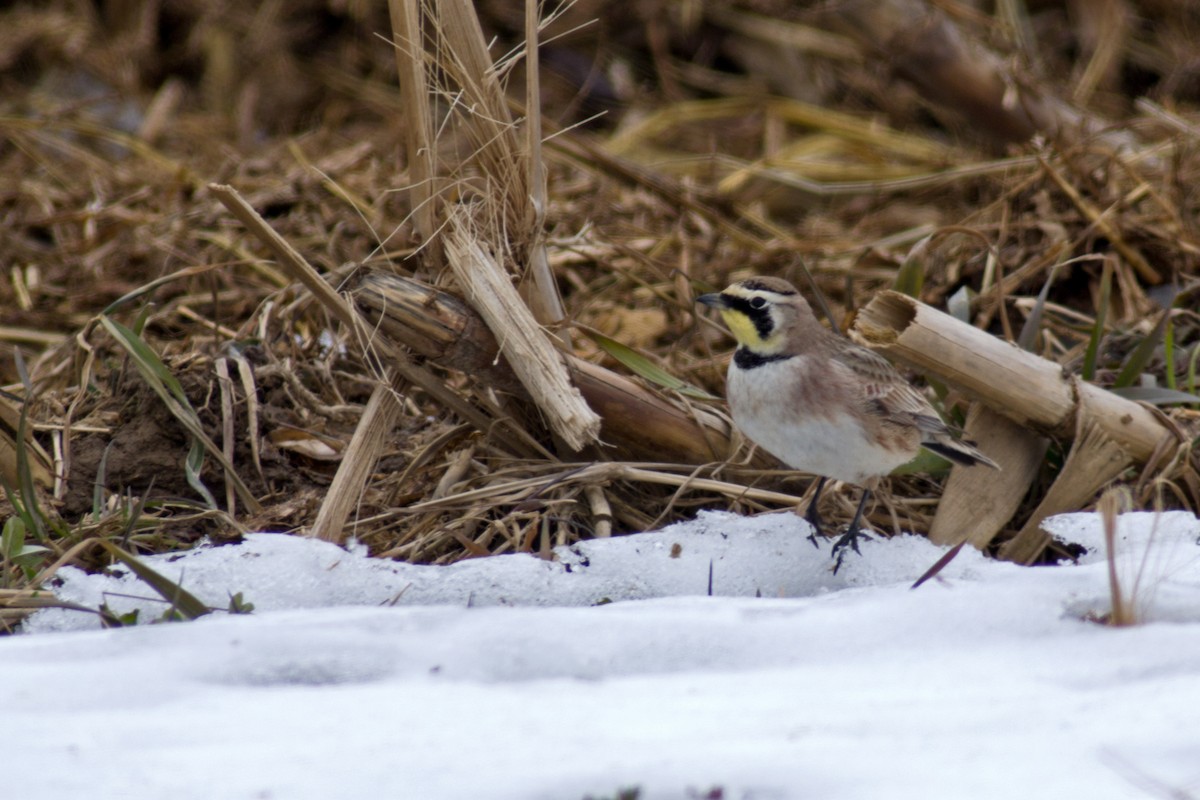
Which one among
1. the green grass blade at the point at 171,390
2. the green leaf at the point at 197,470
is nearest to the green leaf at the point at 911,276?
the green grass blade at the point at 171,390

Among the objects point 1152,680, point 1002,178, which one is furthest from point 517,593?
point 1002,178

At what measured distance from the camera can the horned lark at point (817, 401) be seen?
369 cm

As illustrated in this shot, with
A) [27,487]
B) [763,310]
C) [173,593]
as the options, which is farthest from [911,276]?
[27,487]

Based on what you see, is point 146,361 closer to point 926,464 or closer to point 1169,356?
point 926,464

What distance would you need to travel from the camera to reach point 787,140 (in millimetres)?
8812

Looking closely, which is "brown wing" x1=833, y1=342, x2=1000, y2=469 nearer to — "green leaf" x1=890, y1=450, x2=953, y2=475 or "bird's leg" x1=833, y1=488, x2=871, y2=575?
"green leaf" x1=890, y1=450, x2=953, y2=475

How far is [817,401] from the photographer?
3.70 meters

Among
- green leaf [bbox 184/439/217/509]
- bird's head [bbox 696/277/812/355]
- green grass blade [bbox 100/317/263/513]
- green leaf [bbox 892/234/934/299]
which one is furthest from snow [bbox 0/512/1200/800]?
green leaf [bbox 892/234/934/299]

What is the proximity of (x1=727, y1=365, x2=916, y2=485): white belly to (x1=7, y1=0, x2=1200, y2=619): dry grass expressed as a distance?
15.5 inches

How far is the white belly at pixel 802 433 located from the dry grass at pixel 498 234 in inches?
15.5

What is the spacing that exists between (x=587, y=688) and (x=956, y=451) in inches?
67.6

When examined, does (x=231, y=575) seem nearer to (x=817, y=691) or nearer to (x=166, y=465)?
(x=166, y=465)

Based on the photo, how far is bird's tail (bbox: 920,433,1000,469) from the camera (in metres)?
3.92

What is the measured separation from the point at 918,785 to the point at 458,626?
1.13 meters
